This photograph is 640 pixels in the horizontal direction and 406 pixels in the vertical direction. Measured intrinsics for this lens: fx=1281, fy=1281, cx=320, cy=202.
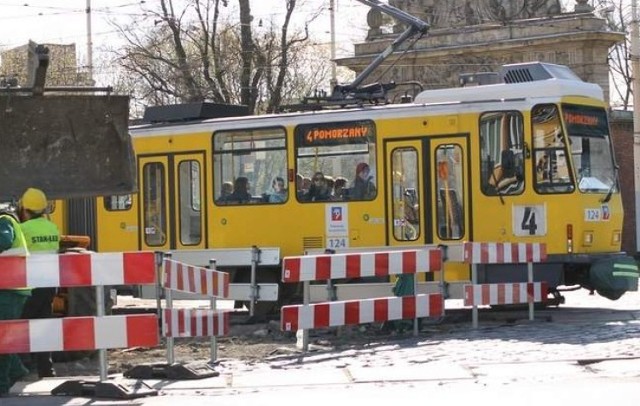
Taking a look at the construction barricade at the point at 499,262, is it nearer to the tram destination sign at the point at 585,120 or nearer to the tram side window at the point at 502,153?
the tram side window at the point at 502,153

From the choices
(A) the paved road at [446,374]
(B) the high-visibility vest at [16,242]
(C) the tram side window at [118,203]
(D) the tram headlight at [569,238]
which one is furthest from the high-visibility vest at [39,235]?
(C) the tram side window at [118,203]

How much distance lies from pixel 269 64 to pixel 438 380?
1309 inches

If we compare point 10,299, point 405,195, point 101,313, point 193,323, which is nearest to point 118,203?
point 405,195

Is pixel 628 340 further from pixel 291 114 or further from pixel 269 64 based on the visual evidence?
pixel 269 64

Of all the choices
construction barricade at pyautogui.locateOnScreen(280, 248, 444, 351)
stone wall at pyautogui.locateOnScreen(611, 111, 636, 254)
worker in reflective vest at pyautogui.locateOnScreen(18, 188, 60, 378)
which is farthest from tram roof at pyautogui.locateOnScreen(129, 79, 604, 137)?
stone wall at pyautogui.locateOnScreen(611, 111, 636, 254)

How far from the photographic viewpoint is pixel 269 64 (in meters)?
43.9

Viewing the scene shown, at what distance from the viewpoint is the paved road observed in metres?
10.4

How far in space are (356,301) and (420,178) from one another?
14.1ft

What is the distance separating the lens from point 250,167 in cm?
2017

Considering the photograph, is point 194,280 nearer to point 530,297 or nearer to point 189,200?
point 530,297

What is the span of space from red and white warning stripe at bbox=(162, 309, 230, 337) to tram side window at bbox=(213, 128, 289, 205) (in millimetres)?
6350

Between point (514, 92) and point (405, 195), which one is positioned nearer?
point (514, 92)

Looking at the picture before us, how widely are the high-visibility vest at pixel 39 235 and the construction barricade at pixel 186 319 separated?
1.07m

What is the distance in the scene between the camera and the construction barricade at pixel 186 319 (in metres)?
11.9
